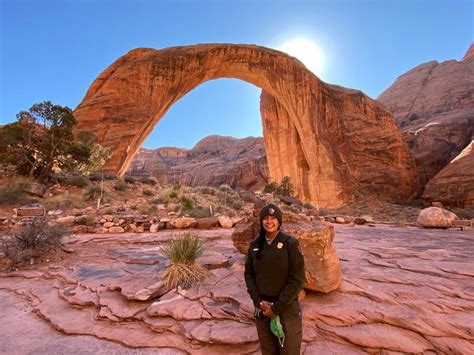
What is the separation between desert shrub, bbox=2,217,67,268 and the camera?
4395 millimetres

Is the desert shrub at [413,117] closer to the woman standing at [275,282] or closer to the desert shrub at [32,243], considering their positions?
the woman standing at [275,282]

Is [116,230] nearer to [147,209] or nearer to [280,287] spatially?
[147,209]

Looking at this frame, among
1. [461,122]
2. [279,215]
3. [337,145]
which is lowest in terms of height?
[279,215]

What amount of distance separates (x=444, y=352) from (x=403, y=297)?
72 centimetres

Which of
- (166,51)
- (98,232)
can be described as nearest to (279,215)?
(98,232)

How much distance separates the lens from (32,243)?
4.74 m

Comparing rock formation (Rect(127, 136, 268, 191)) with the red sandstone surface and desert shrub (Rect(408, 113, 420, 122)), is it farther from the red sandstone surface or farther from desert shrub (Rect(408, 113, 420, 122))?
the red sandstone surface

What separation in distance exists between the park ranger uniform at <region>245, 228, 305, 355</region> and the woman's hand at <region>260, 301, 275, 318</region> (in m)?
0.03

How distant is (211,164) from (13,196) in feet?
134

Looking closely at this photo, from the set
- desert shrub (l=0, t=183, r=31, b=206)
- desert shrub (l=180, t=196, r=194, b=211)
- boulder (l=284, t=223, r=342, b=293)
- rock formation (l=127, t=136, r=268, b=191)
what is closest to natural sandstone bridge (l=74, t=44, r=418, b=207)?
desert shrub (l=0, t=183, r=31, b=206)

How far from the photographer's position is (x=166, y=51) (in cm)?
2177

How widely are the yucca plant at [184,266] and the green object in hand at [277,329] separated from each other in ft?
5.08

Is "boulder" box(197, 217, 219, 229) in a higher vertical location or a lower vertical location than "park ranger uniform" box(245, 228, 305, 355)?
lower

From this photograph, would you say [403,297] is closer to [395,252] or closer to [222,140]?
[395,252]
